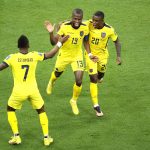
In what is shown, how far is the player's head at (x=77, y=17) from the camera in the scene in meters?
11.9

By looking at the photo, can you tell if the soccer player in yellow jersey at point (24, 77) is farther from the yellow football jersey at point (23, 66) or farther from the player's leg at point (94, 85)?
the player's leg at point (94, 85)

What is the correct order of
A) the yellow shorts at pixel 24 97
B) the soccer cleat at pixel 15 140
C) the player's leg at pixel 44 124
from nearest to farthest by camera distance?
the yellow shorts at pixel 24 97 < the player's leg at pixel 44 124 < the soccer cleat at pixel 15 140

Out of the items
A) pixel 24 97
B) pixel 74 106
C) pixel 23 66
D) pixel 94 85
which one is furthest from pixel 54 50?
pixel 74 106

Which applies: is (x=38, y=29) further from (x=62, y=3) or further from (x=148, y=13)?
(x=148, y=13)

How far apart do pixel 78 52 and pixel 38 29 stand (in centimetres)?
596

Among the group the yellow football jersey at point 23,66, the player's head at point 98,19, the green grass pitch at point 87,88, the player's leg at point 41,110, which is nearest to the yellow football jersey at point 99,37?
the player's head at point 98,19

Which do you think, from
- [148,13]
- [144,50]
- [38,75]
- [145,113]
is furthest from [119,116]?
[148,13]

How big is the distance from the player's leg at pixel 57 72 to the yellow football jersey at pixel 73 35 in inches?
15.9

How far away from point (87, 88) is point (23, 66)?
4.10 meters

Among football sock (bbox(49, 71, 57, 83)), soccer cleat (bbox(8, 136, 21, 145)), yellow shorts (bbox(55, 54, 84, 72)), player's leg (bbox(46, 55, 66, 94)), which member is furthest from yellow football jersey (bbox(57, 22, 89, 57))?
soccer cleat (bbox(8, 136, 21, 145))

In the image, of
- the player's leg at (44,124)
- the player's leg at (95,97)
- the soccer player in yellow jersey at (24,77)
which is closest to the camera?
the soccer player in yellow jersey at (24,77)

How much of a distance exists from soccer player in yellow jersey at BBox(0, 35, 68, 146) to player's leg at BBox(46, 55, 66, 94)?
1.94 meters

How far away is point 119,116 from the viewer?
1263 cm

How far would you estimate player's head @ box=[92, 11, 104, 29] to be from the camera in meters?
12.3
